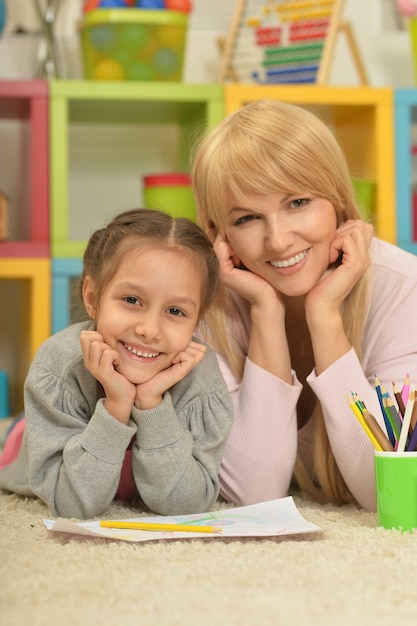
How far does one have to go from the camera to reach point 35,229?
7.12 ft

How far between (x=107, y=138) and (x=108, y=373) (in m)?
1.60

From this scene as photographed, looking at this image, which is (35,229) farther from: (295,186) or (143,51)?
(295,186)

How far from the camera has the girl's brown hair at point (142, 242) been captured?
1.13 m

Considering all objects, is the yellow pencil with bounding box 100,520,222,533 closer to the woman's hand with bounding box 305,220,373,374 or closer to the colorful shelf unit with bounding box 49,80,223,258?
the woman's hand with bounding box 305,220,373,374

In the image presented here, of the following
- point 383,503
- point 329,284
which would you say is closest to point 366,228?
point 329,284

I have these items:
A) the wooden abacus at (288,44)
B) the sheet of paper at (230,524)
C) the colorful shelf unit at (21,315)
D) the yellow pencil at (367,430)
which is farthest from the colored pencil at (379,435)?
the wooden abacus at (288,44)

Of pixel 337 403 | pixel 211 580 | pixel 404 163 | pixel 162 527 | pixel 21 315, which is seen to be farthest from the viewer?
pixel 21 315

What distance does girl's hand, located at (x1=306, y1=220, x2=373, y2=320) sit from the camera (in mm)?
1251

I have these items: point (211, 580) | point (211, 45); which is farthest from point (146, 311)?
point (211, 45)

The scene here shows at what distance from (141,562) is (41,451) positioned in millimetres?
310

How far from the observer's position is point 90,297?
3.85 feet

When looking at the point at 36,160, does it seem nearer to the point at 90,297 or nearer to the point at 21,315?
the point at 21,315

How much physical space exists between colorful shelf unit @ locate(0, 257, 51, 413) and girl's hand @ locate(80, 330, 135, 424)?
1.06m

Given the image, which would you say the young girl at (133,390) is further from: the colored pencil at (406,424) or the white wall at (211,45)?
the white wall at (211,45)
